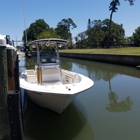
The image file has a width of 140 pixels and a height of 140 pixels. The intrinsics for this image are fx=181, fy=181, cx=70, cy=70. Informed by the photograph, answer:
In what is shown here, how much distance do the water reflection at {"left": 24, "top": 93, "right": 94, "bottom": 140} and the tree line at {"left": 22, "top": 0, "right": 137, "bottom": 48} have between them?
3299 cm

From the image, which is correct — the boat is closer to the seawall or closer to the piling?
the piling

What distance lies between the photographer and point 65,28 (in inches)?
2363

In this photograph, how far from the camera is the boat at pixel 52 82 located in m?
4.37

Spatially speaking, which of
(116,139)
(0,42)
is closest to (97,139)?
(116,139)

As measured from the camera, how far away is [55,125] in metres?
4.70

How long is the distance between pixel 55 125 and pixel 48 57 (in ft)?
11.1

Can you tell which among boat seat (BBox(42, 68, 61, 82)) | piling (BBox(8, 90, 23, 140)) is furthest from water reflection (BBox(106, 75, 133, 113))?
piling (BBox(8, 90, 23, 140))

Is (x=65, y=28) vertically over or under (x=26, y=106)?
over

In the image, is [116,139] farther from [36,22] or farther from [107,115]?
[36,22]

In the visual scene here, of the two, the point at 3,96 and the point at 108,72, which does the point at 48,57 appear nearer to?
the point at 3,96

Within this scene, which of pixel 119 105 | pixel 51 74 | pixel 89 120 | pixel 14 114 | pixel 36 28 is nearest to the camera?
pixel 14 114

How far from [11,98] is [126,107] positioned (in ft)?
13.9

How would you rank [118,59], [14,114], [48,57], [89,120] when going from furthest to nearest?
1. [118,59]
2. [48,57]
3. [89,120]
4. [14,114]

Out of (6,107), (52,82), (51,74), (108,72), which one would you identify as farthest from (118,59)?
(6,107)
